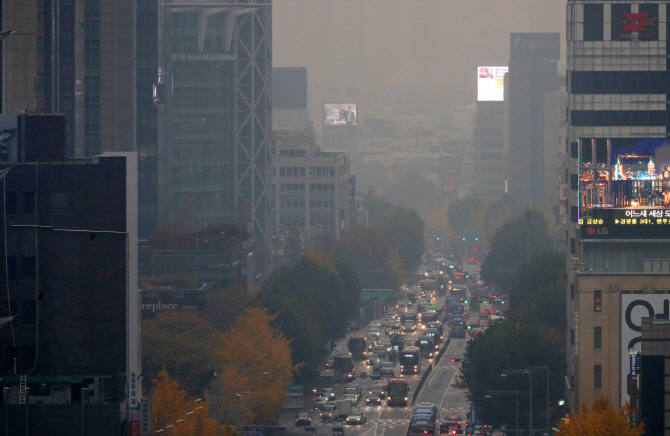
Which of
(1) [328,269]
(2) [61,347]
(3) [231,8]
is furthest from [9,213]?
(3) [231,8]

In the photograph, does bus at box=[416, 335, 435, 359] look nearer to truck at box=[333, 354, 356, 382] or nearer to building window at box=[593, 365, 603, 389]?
truck at box=[333, 354, 356, 382]

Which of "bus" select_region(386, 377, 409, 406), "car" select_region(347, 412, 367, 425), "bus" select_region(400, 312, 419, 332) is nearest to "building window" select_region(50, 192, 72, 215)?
"car" select_region(347, 412, 367, 425)

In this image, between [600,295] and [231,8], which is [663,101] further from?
[231,8]

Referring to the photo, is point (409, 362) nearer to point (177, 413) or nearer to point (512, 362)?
point (512, 362)

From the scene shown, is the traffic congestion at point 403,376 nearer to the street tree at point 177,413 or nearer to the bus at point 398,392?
the bus at point 398,392

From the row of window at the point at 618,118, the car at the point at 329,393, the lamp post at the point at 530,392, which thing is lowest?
the car at the point at 329,393

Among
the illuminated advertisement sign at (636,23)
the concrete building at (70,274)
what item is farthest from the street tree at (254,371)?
the illuminated advertisement sign at (636,23)

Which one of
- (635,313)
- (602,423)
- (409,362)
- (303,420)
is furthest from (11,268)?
(409,362)
